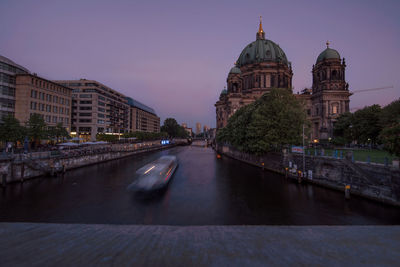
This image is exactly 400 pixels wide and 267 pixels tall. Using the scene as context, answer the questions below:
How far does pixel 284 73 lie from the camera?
4220 inches

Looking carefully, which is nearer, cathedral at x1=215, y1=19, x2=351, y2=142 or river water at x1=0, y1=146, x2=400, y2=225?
river water at x1=0, y1=146, x2=400, y2=225

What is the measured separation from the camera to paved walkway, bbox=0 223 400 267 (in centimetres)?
754

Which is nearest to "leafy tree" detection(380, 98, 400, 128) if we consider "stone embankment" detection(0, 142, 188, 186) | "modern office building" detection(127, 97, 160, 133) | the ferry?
the ferry

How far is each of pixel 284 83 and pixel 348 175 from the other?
97.3m

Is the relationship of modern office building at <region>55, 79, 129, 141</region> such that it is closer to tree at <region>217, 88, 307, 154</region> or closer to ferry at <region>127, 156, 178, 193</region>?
ferry at <region>127, 156, 178, 193</region>

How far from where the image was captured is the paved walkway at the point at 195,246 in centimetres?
754

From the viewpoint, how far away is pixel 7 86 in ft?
173

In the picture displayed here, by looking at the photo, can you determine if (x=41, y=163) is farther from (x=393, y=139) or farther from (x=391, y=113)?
(x=391, y=113)

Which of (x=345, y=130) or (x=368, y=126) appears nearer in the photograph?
(x=368, y=126)

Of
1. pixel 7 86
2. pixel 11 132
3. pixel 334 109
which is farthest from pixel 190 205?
pixel 334 109

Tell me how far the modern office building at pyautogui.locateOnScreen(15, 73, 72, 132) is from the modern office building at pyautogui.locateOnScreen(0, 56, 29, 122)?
1064mm

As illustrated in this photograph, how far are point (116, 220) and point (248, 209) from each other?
13051mm

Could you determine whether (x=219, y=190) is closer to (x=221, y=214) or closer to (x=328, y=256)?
(x=221, y=214)

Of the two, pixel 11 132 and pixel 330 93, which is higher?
pixel 330 93
